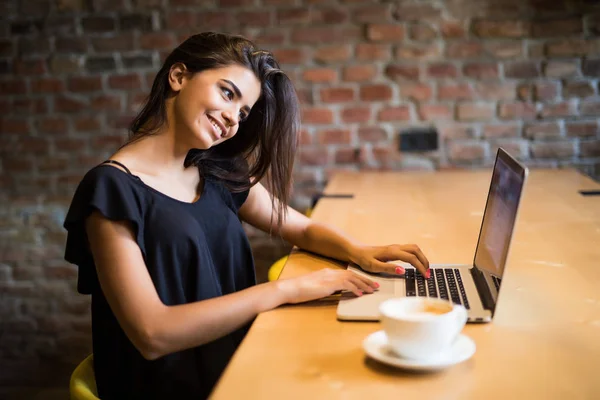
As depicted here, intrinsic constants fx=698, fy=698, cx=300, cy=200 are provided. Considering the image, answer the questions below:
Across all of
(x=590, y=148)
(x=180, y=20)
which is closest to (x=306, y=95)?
(x=180, y=20)

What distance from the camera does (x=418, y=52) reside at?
3035 millimetres

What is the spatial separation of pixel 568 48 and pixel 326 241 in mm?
1797

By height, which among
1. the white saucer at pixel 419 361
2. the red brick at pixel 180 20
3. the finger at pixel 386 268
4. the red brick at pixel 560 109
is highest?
the red brick at pixel 180 20

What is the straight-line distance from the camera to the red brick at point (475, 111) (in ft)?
9.99

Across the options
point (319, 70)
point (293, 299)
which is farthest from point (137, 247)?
point (319, 70)

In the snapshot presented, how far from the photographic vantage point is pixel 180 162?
1.64 meters

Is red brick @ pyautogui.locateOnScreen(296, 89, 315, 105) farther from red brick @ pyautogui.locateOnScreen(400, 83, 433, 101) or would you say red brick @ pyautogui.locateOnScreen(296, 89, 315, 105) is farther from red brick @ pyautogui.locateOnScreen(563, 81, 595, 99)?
red brick @ pyautogui.locateOnScreen(563, 81, 595, 99)

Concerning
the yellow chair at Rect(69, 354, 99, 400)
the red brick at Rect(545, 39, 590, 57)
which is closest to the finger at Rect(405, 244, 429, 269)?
the yellow chair at Rect(69, 354, 99, 400)

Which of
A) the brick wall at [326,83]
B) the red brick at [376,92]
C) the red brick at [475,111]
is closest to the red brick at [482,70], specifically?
the brick wall at [326,83]

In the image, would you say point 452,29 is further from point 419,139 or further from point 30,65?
point 30,65

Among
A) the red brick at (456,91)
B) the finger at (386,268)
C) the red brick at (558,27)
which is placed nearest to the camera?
the finger at (386,268)

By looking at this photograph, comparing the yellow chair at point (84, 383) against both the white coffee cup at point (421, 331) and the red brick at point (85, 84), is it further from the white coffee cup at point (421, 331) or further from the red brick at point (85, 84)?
the red brick at point (85, 84)

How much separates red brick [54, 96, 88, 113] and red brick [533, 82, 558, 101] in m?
2.01

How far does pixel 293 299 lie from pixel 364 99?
190 cm
